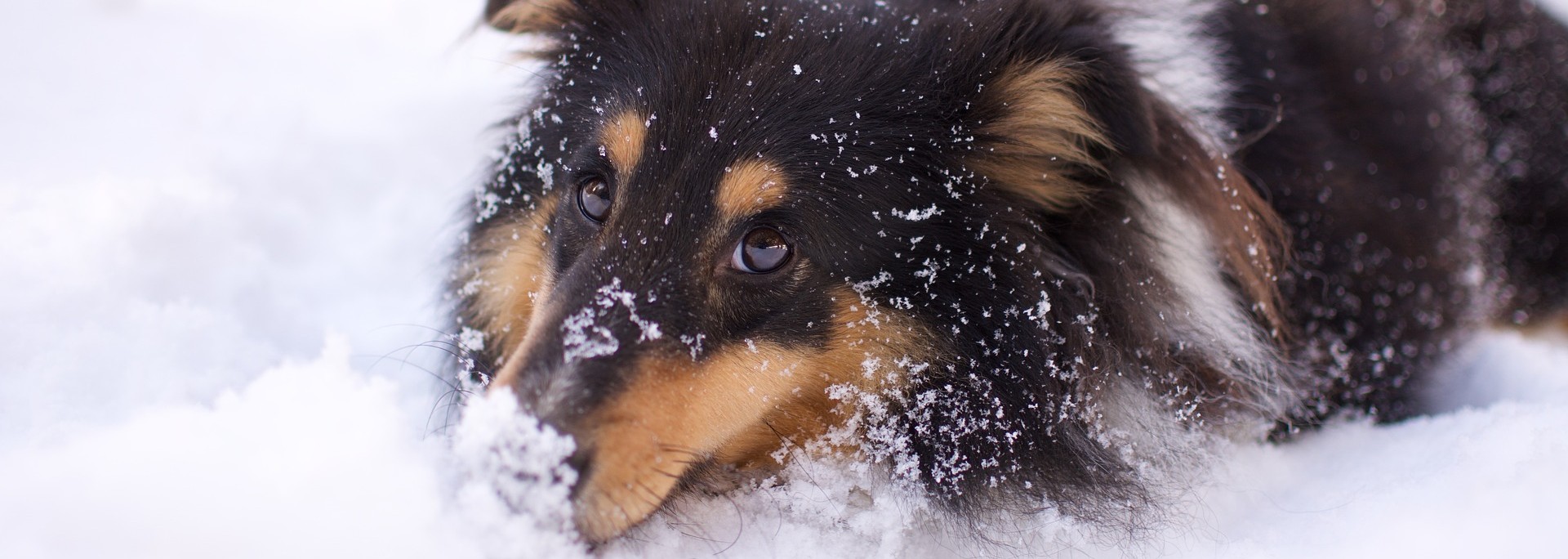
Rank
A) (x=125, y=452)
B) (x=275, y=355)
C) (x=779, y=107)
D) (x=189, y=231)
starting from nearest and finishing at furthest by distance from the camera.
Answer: (x=125, y=452) < (x=779, y=107) < (x=275, y=355) < (x=189, y=231)

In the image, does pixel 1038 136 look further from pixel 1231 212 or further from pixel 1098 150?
pixel 1231 212

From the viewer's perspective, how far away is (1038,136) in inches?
84.2

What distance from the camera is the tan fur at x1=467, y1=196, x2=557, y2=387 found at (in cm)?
243

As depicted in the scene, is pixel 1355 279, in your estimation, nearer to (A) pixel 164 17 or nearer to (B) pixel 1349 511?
(B) pixel 1349 511

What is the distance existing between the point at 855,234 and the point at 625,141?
0.55 metres

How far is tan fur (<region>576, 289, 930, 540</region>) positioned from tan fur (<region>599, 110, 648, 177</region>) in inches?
17.9

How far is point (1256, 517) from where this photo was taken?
2.33 meters

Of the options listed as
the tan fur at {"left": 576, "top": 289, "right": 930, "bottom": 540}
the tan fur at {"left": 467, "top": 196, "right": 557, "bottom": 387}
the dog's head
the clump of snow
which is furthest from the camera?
the tan fur at {"left": 467, "top": 196, "right": 557, "bottom": 387}

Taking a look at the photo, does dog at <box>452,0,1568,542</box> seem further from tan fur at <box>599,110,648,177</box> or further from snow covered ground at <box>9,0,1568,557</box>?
snow covered ground at <box>9,0,1568,557</box>

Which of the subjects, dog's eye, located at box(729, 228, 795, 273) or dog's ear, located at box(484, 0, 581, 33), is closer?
dog's eye, located at box(729, 228, 795, 273)

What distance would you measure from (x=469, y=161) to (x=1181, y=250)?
2.89m

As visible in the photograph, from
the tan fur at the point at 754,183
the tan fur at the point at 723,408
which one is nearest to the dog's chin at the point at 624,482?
the tan fur at the point at 723,408

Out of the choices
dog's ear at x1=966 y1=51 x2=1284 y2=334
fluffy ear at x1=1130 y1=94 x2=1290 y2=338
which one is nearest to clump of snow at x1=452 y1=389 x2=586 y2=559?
dog's ear at x1=966 y1=51 x2=1284 y2=334

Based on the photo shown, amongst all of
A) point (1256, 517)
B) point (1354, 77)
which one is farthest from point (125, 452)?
point (1354, 77)
